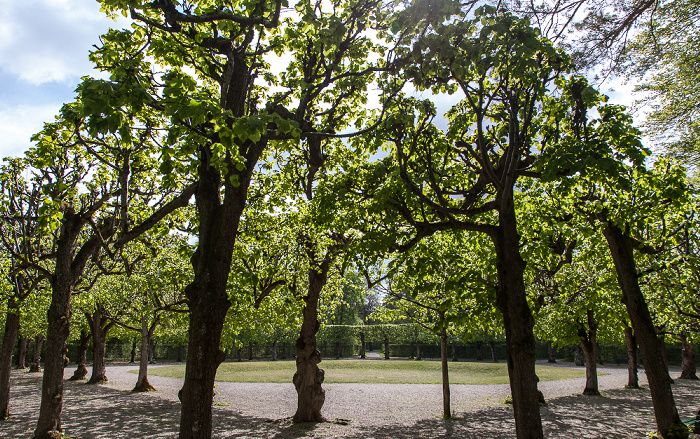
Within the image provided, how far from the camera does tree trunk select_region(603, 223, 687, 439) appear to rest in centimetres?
888

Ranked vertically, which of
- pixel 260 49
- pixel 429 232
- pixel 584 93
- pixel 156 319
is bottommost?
pixel 156 319

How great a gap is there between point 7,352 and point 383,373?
2689 cm

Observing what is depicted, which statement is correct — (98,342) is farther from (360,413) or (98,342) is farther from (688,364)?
(688,364)

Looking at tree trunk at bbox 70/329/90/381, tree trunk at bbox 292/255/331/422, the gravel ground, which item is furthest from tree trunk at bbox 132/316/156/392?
tree trunk at bbox 292/255/331/422

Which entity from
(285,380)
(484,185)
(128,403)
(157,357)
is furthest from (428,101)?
(157,357)

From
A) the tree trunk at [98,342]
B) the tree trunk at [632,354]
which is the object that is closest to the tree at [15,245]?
the tree trunk at [98,342]

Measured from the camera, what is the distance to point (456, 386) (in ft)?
85.8

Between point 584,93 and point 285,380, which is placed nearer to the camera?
point 584,93

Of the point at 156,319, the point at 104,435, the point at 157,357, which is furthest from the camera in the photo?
the point at 157,357

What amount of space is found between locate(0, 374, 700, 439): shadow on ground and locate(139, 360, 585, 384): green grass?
11.9 m

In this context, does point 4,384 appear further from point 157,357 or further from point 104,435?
point 157,357

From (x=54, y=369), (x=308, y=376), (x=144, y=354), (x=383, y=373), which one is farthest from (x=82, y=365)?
(x=308, y=376)

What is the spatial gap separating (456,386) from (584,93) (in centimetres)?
2305

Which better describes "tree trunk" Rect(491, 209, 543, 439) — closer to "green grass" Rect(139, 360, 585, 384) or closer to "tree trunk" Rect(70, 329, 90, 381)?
"green grass" Rect(139, 360, 585, 384)
